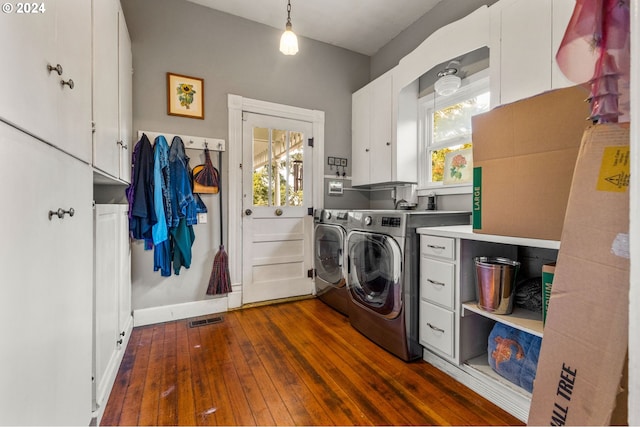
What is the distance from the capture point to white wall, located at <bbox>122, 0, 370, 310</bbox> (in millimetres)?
2430

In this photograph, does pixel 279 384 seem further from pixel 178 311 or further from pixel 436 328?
pixel 178 311

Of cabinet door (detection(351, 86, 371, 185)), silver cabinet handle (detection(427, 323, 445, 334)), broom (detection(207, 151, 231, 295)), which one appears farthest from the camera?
cabinet door (detection(351, 86, 371, 185))

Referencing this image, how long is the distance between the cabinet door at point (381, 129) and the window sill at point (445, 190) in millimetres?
370

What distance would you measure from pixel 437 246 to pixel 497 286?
0.37m

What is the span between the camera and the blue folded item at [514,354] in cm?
131

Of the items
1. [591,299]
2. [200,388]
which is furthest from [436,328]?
[200,388]

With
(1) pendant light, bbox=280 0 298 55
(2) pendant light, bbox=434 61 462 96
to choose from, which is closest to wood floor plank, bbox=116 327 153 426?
(1) pendant light, bbox=280 0 298 55

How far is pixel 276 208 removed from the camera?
9.73 ft

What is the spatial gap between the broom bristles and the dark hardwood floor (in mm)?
416

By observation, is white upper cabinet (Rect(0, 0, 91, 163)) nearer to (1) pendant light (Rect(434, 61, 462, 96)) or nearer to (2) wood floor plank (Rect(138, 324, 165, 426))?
(2) wood floor plank (Rect(138, 324, 165, 426))

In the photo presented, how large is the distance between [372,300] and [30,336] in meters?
1.79

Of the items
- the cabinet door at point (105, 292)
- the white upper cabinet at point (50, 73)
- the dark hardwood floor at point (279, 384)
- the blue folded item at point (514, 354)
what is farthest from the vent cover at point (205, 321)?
the blue folded item at point (514, 354)

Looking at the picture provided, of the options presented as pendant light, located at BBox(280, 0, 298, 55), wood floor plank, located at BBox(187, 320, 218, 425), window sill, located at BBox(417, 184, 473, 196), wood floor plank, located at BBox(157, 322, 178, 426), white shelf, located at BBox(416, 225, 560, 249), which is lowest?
wood floor plank, located at BBox(157, 322, 178, 426)

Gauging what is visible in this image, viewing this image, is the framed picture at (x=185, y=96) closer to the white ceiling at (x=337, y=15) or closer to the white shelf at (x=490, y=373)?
the white ceiling at (x=337, y=15)
